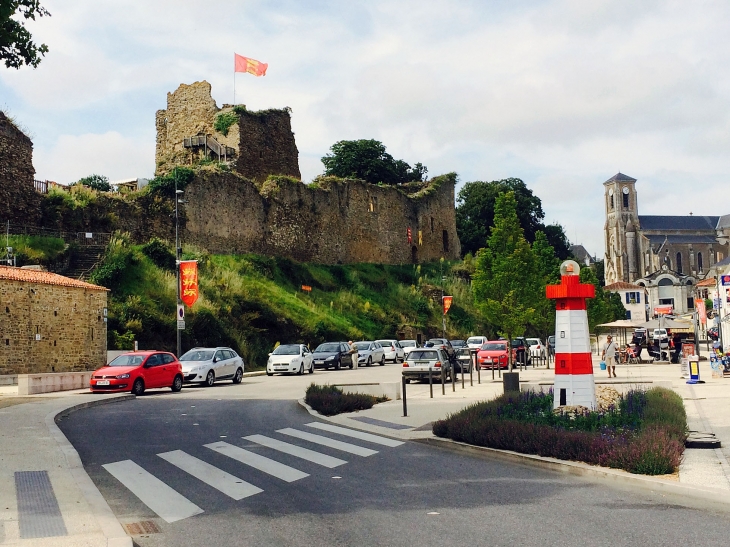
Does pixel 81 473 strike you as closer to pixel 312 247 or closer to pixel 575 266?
pixel 575 266

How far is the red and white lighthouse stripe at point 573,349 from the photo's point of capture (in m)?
14.6

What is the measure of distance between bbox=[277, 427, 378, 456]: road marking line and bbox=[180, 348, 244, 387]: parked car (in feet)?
45.8

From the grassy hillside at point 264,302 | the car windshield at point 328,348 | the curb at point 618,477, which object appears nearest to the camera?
the curb at point 618,477

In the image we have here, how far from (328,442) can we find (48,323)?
21.1 metres

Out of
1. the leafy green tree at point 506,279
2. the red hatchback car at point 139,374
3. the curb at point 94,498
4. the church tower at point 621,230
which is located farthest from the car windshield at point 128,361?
the church tower at point 621,230

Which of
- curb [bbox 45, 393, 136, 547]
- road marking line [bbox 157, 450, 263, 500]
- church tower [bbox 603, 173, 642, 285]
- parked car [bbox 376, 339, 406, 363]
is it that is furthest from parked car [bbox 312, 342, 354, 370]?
church tower [bbox 603, 173, 642, 285]

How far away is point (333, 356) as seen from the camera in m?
40.8

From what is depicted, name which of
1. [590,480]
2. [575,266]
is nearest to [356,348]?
[575,266]

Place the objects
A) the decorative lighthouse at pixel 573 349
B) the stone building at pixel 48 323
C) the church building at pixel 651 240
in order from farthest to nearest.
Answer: the church building at pixel 651 240
the stone building at pixel 48 323
the decorative lighthouse at pixel 573 349

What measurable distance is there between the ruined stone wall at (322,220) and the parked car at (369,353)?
475 inches

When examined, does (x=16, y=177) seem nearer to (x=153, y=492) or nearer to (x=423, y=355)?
(x=423, y=355)

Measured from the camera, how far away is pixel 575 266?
1522 cm

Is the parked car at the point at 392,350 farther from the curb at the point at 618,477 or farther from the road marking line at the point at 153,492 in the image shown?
the road marking line at the point at 153,492

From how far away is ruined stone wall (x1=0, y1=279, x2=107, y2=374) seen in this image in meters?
29.7
